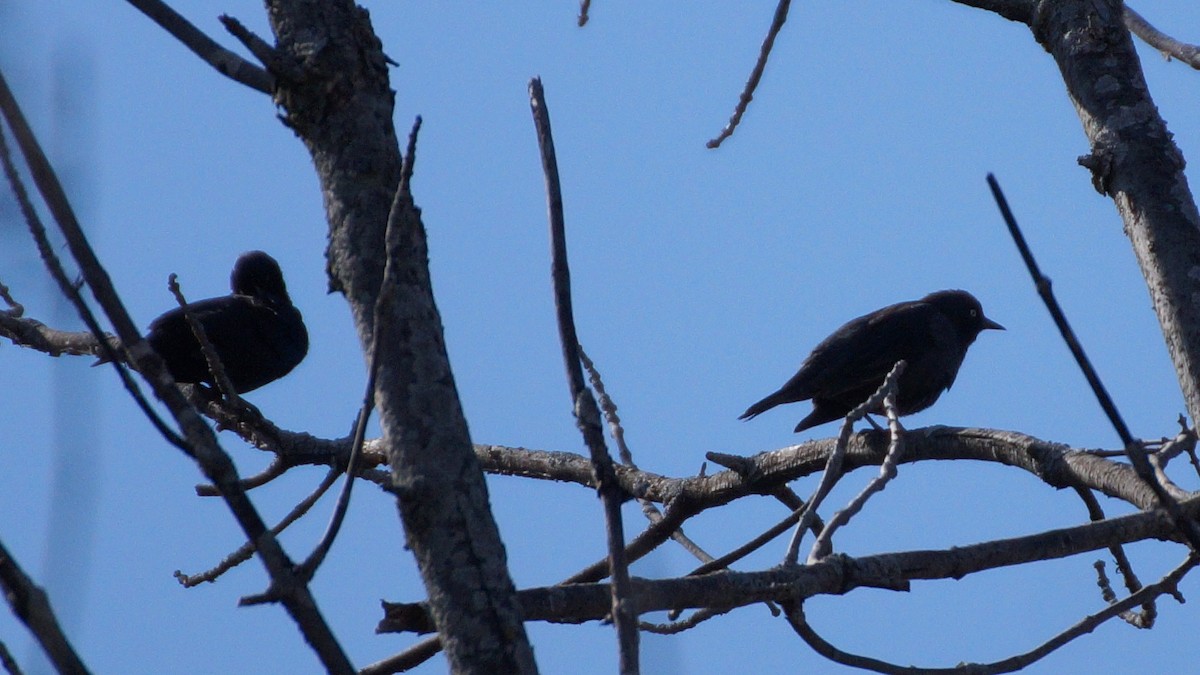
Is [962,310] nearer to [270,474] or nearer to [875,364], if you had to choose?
[875,364]

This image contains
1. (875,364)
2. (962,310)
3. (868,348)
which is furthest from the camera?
(962,310)

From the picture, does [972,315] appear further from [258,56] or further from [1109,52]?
[258,56]

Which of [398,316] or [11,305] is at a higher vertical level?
[11,305]

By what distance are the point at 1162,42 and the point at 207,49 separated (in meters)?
3.05

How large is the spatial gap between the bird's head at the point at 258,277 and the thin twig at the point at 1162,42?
5551 millimetres

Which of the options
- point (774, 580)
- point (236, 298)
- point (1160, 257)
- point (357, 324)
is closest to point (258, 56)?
point (357, 324)

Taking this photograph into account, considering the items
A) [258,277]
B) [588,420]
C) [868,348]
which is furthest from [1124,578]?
[258,277]

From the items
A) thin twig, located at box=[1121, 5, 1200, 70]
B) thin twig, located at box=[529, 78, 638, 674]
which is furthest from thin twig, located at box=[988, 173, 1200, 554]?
thin twig, located at box=[1121, 5, 1200, 70]

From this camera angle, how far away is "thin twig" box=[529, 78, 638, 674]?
1545 mm

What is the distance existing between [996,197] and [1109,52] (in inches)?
94.8

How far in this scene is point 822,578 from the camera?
2.37m

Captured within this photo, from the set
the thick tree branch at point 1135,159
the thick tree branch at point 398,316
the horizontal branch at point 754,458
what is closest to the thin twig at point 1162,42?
the thick tree branch at point 1135,159

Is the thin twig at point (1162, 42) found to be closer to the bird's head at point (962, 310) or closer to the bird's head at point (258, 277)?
the bird's head at point (962, 310)

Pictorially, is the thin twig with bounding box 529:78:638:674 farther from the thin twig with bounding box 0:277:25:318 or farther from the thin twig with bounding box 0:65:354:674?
the thin twig with bounding box 0:277:25:318
